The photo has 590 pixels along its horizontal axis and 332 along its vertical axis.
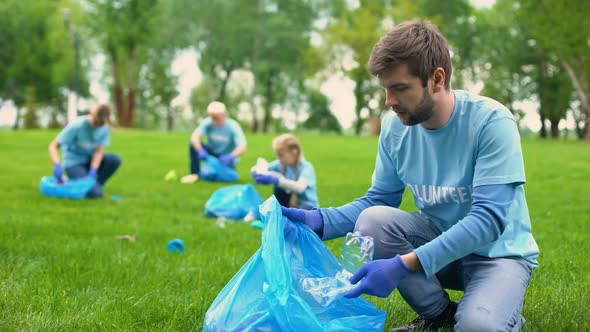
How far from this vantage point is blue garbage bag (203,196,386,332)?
231 centimetres

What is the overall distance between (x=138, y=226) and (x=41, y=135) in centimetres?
1826

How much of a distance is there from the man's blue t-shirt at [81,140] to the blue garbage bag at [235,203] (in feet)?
6.89

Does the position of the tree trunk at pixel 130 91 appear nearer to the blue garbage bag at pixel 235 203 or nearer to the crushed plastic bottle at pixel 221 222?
the blue garbage bag at pixel 235 203

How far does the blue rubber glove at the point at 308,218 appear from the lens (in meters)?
2.68

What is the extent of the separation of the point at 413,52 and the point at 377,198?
34.3 inches

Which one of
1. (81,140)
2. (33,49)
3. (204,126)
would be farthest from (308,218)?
(33,49)

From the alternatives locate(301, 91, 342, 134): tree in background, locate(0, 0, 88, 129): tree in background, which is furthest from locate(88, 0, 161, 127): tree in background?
→ locate(301, 91, 342, 134): tree in background

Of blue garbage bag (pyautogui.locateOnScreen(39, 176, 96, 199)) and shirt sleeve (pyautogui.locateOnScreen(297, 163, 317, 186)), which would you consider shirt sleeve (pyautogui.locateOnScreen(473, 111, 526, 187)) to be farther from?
blue garbage bag (pyautogui.locateOnScreen(39, 176, 96, 199))

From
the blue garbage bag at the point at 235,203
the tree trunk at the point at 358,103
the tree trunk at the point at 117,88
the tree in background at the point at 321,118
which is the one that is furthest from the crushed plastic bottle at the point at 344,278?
the tree in background at the point at 321,118

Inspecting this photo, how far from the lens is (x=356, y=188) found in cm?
927

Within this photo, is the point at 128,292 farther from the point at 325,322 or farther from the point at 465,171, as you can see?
the point at 465,171

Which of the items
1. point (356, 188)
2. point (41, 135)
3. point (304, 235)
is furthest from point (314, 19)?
point (304, 235)

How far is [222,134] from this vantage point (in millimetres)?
10281

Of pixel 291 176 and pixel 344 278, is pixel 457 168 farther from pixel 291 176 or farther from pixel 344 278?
pixel 291 176
